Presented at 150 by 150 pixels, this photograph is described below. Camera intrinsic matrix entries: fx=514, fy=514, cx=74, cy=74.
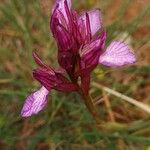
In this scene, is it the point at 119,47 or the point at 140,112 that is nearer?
the point at 119,47

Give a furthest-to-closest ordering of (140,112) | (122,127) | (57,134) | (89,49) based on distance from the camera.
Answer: (140,112) < (57,134) < (122,127) < (89,49)

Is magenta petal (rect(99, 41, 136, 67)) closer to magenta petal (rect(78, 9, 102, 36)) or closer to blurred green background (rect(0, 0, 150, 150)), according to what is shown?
magenta petal (rect(78, 9, 102, 36))

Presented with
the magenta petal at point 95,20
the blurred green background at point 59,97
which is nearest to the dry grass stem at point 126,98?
the blurred green background at point 59,97

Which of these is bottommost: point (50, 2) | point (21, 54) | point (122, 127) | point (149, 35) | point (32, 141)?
point (122, 127)

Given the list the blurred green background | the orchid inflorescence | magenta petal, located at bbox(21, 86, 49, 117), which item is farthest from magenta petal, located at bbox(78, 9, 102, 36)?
the blurred green background

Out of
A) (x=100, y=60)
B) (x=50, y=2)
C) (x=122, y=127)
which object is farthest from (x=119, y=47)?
(x=50, y=2)

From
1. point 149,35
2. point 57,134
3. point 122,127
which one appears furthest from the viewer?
point 149,35

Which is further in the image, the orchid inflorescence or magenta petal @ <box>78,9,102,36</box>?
magenta petal @ <box>78,9,102,36</box>

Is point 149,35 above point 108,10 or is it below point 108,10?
below

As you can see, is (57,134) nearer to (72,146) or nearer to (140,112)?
(72,146)

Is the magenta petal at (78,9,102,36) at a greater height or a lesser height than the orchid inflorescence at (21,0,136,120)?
greater
